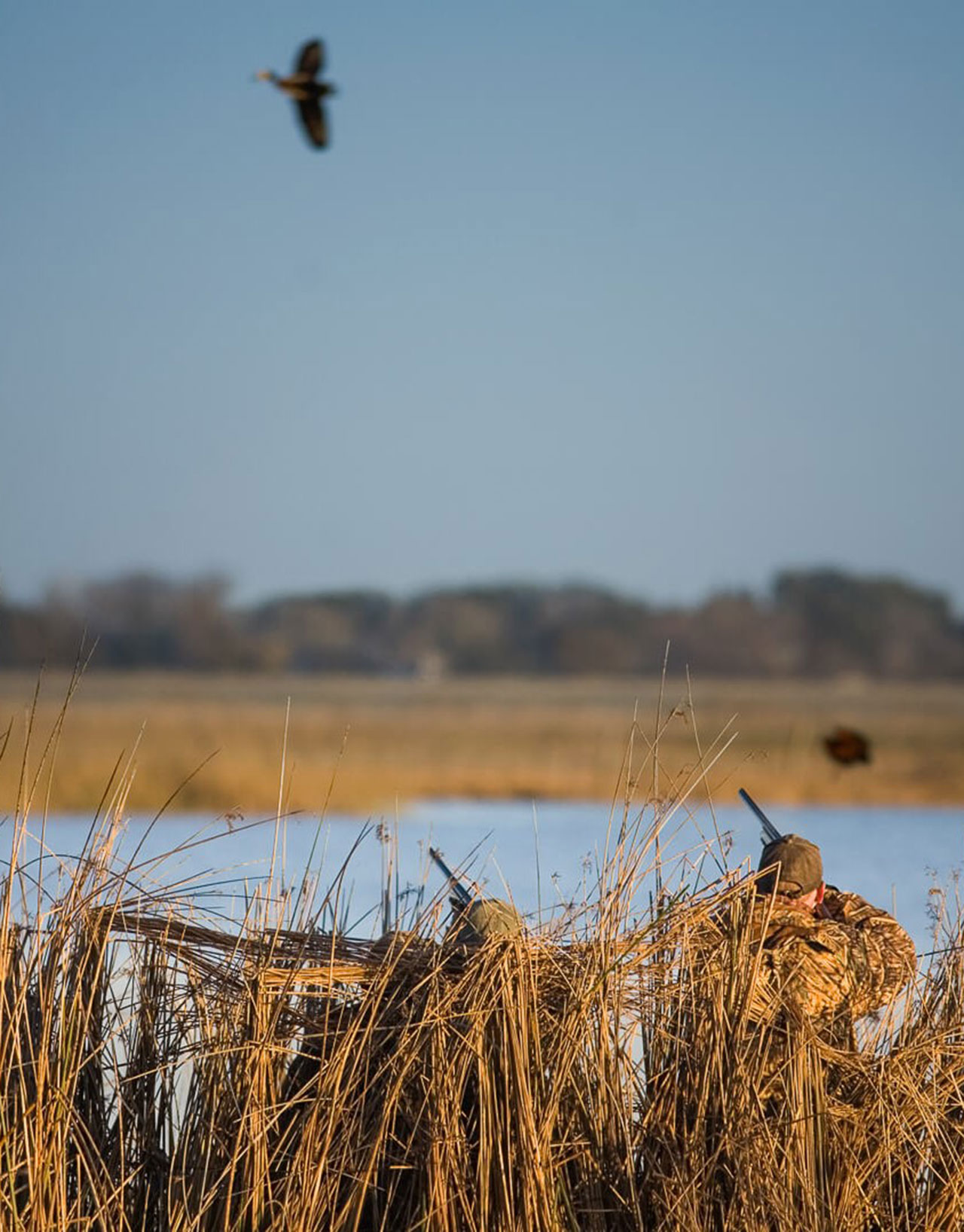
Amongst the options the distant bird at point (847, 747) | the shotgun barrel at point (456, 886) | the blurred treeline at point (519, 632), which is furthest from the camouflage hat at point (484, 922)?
the blurred treeline at point (519, 632)

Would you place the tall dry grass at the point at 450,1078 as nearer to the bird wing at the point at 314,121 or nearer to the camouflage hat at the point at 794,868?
the camouflage hat at the point at 794,868

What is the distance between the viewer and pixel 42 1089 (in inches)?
154

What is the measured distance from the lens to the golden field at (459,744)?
801 inches

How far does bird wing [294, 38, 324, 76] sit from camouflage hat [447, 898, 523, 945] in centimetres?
697

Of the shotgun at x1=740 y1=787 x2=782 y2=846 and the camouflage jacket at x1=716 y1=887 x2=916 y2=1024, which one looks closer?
the camouflage jacket at x1=716 y1=887 x2=916 y2=1024

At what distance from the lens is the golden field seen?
66.7ft

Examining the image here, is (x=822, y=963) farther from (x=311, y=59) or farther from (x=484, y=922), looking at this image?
(x=311, y=59)

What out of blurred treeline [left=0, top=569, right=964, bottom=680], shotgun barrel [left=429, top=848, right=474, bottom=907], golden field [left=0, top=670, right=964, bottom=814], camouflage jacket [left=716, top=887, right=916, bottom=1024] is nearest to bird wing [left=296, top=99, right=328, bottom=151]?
golden field [left=0, top=670, right=964, bottom=814]

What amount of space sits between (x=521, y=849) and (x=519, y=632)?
193 feet

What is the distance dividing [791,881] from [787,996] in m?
0.26

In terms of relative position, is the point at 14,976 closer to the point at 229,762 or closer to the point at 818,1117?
the point at 818,1117

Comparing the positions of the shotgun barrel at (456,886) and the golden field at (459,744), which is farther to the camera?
the golden field at (459,744)

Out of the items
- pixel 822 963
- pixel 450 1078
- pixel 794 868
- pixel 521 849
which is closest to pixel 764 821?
pixel 794 868

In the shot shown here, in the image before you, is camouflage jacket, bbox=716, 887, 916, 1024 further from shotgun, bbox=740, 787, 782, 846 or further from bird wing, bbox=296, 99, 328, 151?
bird wing, bbox=296, 99, 328, 151
